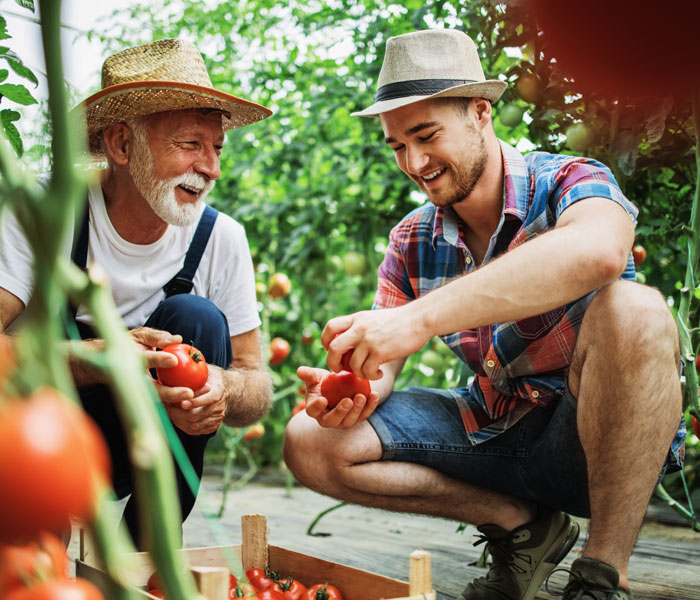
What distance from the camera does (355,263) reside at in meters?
3.38

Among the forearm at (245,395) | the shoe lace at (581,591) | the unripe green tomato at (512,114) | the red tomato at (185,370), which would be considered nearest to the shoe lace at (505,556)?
the shoe lace at (581,591)

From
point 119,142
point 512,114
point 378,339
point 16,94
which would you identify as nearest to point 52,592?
point 378,339

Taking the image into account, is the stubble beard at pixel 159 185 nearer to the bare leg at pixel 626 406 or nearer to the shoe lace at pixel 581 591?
the bare leg at pixel 626 406

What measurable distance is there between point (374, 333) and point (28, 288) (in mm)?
936

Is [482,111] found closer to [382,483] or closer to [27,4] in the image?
[382,483]

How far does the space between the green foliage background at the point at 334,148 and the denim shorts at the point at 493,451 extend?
1.42 ft

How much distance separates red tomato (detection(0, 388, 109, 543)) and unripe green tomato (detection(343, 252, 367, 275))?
119 inches

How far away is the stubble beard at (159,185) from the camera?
1.95 metres

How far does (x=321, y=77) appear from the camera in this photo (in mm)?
3197

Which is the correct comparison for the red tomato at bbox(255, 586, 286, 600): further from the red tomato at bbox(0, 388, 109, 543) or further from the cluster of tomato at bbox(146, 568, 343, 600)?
the red tomato at bbox(0, 388, 109, 543)

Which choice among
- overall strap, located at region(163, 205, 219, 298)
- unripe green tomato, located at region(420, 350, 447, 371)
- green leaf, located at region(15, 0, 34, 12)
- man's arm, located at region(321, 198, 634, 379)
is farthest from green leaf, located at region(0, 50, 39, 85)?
unripe green tomato, located at region(420, 350, 447, 371)

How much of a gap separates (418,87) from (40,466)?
163 centimetres

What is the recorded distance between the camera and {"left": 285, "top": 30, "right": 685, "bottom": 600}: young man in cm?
138

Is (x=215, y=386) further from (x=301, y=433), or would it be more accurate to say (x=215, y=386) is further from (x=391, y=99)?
(x=391, y=99)
